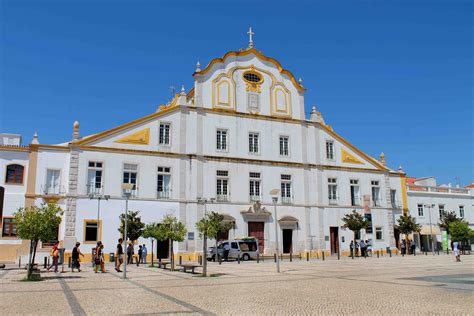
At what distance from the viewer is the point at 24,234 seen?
63.8 feet

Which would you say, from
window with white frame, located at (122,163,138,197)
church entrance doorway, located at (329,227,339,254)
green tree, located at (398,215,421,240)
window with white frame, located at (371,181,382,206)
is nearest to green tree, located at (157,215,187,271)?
window with white frame, located at (122,163,138,197)

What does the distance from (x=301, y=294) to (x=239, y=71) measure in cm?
3253

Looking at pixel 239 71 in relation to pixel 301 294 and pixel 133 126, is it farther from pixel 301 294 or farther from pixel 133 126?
pixel 301 294

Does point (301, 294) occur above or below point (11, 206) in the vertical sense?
below

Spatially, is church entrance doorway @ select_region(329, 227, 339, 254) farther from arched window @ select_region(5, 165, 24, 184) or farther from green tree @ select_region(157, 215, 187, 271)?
arched window @ select_region(5, 165, 24, 184)

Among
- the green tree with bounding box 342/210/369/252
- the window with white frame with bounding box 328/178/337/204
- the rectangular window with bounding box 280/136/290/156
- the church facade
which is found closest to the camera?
the church facade

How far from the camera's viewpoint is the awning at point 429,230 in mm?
50969

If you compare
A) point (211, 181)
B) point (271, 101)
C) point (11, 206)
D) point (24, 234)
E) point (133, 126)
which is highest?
point (271, 101)

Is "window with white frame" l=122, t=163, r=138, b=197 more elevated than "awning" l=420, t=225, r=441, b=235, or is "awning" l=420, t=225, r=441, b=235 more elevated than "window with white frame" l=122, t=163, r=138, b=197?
"window with white frame" l=122, t=163, r=138, b=197

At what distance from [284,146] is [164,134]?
1182 centimetres

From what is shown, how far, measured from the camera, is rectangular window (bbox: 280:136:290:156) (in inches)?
1736

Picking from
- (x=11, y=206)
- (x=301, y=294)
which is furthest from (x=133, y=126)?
(x=301, y=294)

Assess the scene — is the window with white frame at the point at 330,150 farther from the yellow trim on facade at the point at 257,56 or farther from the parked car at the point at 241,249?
the parked car at the point at 241,249

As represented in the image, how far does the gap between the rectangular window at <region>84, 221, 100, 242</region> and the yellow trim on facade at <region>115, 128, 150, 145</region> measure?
7.03 meters
